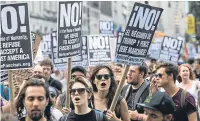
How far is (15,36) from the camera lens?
22.2ft

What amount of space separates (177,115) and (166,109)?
138 cm

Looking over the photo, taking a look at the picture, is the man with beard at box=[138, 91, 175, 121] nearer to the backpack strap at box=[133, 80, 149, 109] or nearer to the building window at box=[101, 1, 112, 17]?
the backpack strap at box=[133, 80, 149, 109]

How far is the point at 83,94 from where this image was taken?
20.2ft

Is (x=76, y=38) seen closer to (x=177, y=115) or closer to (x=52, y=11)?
(x=177, y=115)

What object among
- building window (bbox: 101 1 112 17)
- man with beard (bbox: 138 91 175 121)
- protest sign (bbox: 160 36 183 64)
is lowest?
man with beard (bbox: 138 91 175 121)

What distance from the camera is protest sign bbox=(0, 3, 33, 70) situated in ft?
22.1

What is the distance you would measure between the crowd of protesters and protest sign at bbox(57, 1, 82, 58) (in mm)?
335

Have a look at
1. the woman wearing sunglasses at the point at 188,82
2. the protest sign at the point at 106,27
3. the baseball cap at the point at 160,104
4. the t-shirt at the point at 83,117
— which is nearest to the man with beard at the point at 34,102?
the t-shirt at the point at 83,117

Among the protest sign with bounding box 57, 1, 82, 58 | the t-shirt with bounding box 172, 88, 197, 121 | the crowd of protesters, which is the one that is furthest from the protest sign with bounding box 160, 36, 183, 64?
the t-shirt with bounding box 172, 88, 197, 121

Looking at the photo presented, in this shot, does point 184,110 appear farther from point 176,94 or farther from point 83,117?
point 83,117

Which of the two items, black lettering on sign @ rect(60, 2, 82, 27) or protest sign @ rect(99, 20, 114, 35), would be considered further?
protest sign @ rect(99, 20, 114, 35)

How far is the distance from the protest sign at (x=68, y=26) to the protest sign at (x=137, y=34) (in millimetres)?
734

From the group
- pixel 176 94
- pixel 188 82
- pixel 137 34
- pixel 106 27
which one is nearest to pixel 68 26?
pixel 137 34

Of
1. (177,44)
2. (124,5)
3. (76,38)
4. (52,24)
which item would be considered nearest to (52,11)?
(52,24)
